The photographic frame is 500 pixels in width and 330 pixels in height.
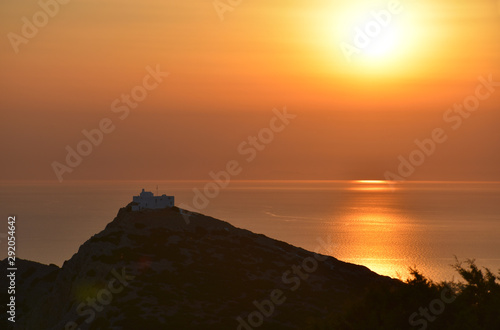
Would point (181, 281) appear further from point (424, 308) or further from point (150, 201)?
point (424, 308)

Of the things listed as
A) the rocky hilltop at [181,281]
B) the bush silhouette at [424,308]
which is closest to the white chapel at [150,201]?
the rocky hilltop at [181,281]

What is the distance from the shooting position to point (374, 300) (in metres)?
49.1

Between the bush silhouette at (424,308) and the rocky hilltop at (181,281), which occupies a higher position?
the rocky hilltop at (181,281)

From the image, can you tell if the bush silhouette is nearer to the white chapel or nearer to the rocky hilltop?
the rocky hilltop

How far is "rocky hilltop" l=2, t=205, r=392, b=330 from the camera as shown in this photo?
90.7m

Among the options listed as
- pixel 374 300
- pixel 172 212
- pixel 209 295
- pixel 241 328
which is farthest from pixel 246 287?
pixel 374 300

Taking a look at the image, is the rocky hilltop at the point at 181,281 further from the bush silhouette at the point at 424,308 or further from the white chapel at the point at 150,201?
the bush silhouette at the point at 424,308

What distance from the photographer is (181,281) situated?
103m

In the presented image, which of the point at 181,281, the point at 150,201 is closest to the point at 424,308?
the point at 181,281

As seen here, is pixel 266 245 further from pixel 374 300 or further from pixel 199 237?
pixel 374 300

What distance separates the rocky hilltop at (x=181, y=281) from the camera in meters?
90.7

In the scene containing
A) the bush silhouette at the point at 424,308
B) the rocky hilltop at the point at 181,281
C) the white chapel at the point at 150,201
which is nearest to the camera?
the bush silhouette at the point at 424,308

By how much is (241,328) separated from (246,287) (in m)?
16.8

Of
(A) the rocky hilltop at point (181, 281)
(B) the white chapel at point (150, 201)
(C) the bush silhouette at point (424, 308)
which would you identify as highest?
(B) the white chapel at point (150, 201)
